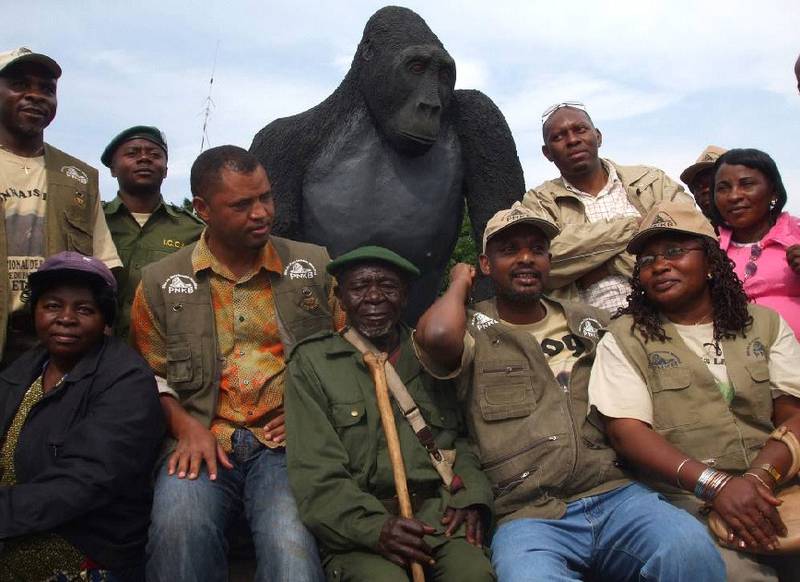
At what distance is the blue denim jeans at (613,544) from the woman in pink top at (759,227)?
1320mm

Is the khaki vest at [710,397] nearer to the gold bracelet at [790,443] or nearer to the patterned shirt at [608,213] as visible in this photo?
the gold bracelet at [790,443]

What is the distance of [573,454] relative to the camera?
3.05 metres

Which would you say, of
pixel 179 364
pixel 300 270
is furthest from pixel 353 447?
pixel 300 270

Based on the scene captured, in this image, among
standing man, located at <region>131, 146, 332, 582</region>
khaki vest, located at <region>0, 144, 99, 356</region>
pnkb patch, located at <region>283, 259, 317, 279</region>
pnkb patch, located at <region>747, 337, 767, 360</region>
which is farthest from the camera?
khaki vest, located at <region>0, 144, 99, 356</region>

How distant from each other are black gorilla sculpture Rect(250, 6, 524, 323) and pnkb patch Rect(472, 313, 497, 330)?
113cm

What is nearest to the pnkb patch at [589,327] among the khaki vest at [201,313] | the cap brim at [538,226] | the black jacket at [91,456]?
the cap brim at [538,226]

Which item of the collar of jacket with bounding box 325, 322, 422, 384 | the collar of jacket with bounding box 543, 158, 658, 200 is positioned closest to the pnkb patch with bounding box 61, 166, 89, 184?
the collar of jacket with bounding box 325, 322, 422, 384

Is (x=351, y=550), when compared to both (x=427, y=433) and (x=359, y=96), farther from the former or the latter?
(x=359, y=96)

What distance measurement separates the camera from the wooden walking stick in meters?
2.89

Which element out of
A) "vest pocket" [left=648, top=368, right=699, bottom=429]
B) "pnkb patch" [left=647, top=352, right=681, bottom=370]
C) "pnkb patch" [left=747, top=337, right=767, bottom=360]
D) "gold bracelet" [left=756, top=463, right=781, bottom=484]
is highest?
"pnkb patch" [left=747, top=337, right=767, bottom=360]

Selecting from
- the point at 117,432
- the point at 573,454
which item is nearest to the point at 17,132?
the point at 117,432

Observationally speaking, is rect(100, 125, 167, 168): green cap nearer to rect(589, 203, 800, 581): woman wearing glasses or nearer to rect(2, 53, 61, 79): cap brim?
rect(2, 53, 61, 79): cap brim

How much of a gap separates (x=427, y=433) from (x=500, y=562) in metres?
0.54

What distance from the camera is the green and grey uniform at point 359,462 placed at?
2812 mm
